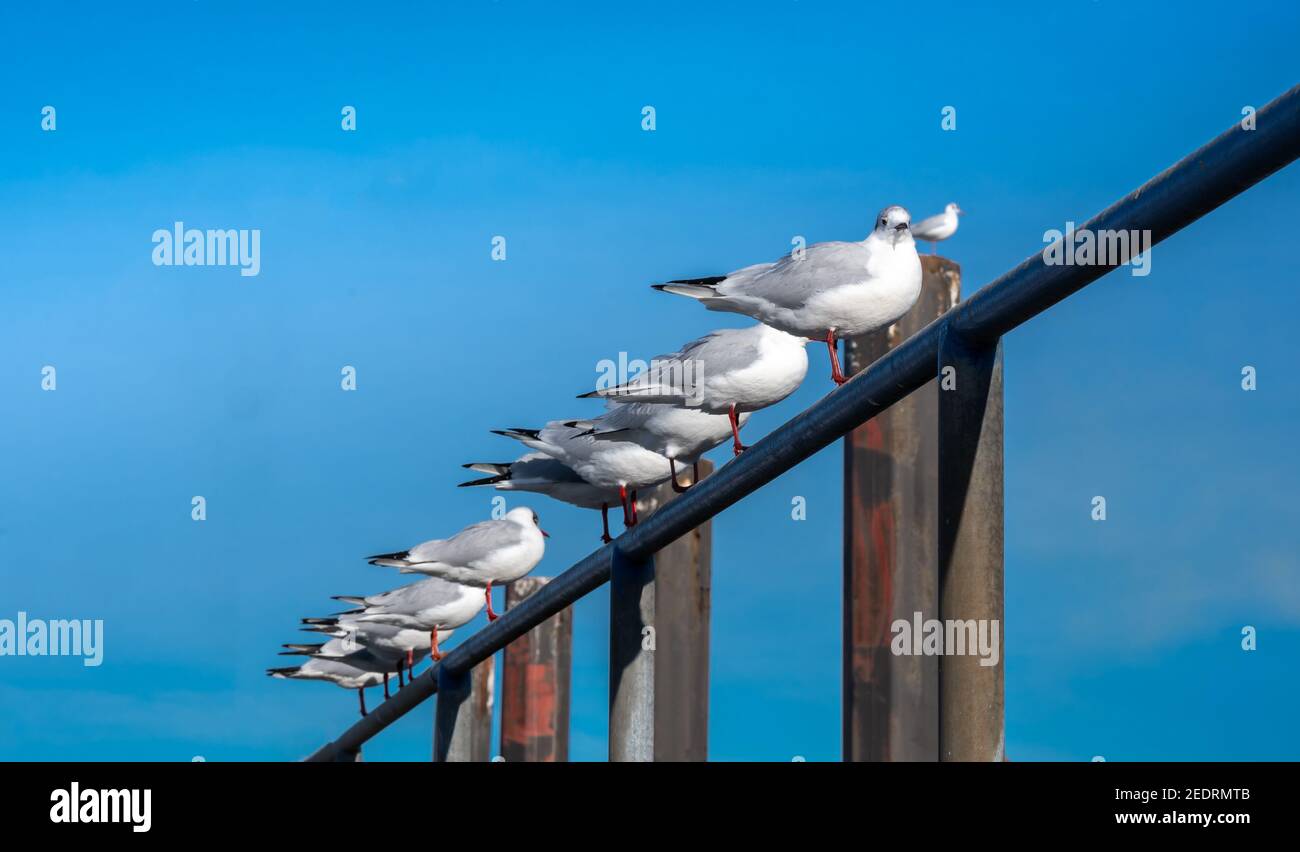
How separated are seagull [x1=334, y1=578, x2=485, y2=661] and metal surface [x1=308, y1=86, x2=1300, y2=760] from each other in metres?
5.93

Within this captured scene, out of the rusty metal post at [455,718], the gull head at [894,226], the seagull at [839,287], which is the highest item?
the gull head at [894,226]

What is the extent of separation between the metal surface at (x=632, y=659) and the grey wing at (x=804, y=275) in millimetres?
1237

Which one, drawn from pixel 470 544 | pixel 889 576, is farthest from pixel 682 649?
pixel 470 544

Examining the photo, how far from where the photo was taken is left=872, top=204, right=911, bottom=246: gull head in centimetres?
606

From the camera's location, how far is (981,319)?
136 inches

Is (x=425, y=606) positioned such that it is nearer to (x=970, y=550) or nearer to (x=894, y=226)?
(x=894, y=226)

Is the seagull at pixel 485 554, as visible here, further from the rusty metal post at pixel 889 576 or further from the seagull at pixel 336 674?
the rusty metal post at pixel 889 576

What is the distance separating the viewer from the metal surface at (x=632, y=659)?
5512 mm

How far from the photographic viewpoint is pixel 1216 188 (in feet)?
9.87

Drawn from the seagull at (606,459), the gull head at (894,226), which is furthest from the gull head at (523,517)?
the gull head at (894,226)

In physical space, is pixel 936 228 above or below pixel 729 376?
above

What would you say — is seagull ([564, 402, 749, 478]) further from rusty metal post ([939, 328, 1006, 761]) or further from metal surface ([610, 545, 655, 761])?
rusty metal post ([939, 328, 1006, 761])

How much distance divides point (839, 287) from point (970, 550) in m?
2.72
